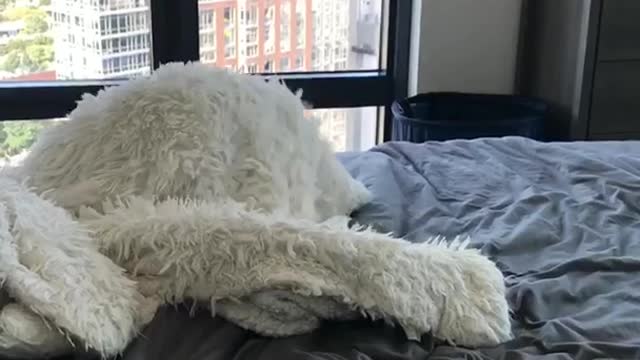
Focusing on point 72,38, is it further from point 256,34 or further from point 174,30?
point 256,34

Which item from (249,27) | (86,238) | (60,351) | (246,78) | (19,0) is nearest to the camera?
(60,351)

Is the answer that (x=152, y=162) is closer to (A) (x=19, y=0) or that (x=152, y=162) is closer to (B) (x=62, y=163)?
(B) (x=62, y=163)

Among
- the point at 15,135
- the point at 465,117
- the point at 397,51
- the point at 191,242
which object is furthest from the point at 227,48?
the point at 191,242

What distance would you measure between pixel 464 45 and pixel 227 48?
0.85m

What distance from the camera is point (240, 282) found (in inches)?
39.9

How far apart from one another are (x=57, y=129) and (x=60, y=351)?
498 millimetres

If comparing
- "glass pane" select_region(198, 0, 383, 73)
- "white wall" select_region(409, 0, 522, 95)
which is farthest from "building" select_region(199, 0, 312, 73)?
"white wall" select_region(409, 0, 522, 95)

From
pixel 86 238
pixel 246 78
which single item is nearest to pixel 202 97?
pixel 246 78

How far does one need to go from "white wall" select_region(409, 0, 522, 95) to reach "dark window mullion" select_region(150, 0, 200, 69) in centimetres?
79

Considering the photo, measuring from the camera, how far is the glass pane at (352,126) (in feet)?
9.97

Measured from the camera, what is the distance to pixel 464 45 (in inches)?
117

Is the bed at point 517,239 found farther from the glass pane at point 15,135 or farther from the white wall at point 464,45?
the glass pane at point 15,135

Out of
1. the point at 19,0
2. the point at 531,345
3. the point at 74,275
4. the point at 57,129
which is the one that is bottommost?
the point at 531,345

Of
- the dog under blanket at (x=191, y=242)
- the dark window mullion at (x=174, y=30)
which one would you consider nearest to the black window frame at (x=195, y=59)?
the dark window mullion at (x=174, y=30)
